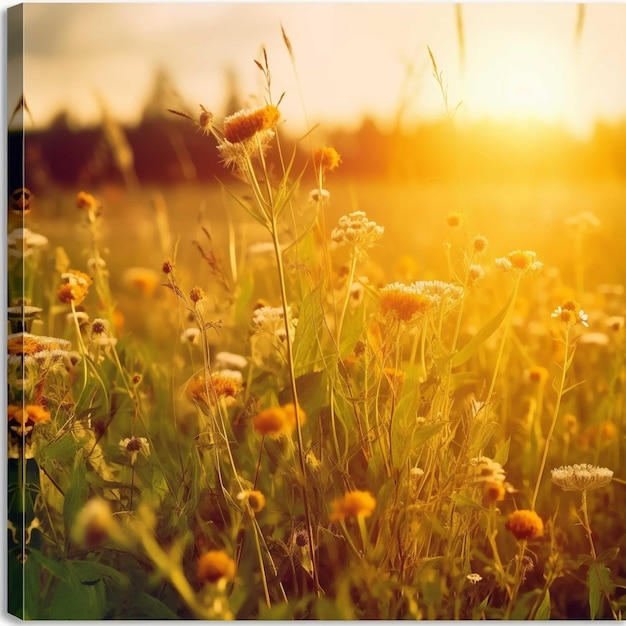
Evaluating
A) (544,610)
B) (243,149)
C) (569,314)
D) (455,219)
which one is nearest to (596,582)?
(544,610)

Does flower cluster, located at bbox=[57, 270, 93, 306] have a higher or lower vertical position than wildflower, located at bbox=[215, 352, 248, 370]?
higher

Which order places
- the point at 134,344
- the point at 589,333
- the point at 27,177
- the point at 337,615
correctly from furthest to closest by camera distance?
the point at 589,333 → the point at 134,344 → the point at 27,177 → the point at 337,615

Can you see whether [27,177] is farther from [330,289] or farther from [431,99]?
[431,99]

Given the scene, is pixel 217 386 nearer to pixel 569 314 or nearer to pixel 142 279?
pixel 142 279

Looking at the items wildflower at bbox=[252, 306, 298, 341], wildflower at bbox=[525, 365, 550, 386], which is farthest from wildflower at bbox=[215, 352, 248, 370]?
wildflower at bbox=[525, 365, 550, 386]

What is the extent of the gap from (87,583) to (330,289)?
73 centimetres

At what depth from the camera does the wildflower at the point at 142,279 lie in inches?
79.1

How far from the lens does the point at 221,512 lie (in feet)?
5.30

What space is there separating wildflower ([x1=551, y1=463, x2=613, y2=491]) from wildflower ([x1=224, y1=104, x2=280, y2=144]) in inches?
33.0

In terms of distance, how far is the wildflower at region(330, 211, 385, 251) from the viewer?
1.58 metres

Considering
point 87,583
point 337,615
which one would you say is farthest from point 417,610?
point 87,583

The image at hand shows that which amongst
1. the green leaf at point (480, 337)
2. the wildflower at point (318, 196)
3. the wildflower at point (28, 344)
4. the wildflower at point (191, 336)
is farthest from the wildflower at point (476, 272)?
the wildflower at point (28, 344)

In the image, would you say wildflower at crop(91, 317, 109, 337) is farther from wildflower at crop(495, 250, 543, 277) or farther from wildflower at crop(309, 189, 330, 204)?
wildflower at crop(495, 250, 543, 277)

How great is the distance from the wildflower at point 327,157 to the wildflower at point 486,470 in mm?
611
